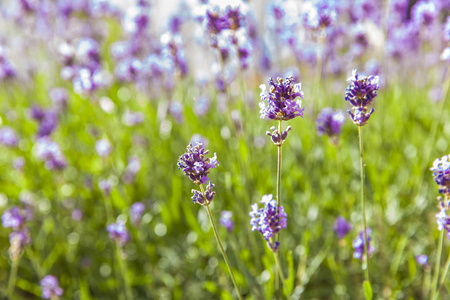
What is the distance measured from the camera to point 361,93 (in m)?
1.09

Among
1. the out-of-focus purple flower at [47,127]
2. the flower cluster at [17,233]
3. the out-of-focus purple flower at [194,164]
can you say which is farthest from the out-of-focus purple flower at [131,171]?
the out-of-focus purple flower at [194,164]

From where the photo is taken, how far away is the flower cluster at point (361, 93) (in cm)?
108

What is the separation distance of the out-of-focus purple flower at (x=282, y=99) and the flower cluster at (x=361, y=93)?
5.8 inches

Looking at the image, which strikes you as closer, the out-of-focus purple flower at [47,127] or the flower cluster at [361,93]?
the flower cluster at [361,93]

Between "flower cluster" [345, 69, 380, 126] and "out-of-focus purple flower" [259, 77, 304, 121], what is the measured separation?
0.48ft

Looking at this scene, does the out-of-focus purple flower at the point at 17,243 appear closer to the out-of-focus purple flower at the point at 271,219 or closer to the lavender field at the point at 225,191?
the lavender field at the point at 225,191

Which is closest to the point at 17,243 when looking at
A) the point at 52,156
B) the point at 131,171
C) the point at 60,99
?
the point at 52,156

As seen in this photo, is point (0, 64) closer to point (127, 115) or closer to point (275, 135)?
point (127, 115)

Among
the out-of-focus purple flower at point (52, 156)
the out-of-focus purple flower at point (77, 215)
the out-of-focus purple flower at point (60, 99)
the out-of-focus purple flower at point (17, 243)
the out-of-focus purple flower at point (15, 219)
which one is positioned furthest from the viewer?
the out-of-focus purple flower at point (60, 99)

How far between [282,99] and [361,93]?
217 mm

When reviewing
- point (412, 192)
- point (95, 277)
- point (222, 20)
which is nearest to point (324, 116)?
point (222, 20)

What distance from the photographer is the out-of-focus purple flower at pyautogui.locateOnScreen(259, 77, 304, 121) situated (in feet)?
3.51

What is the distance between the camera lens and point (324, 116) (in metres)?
1.79

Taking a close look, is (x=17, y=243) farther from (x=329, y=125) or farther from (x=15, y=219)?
(x=329, y=125)
